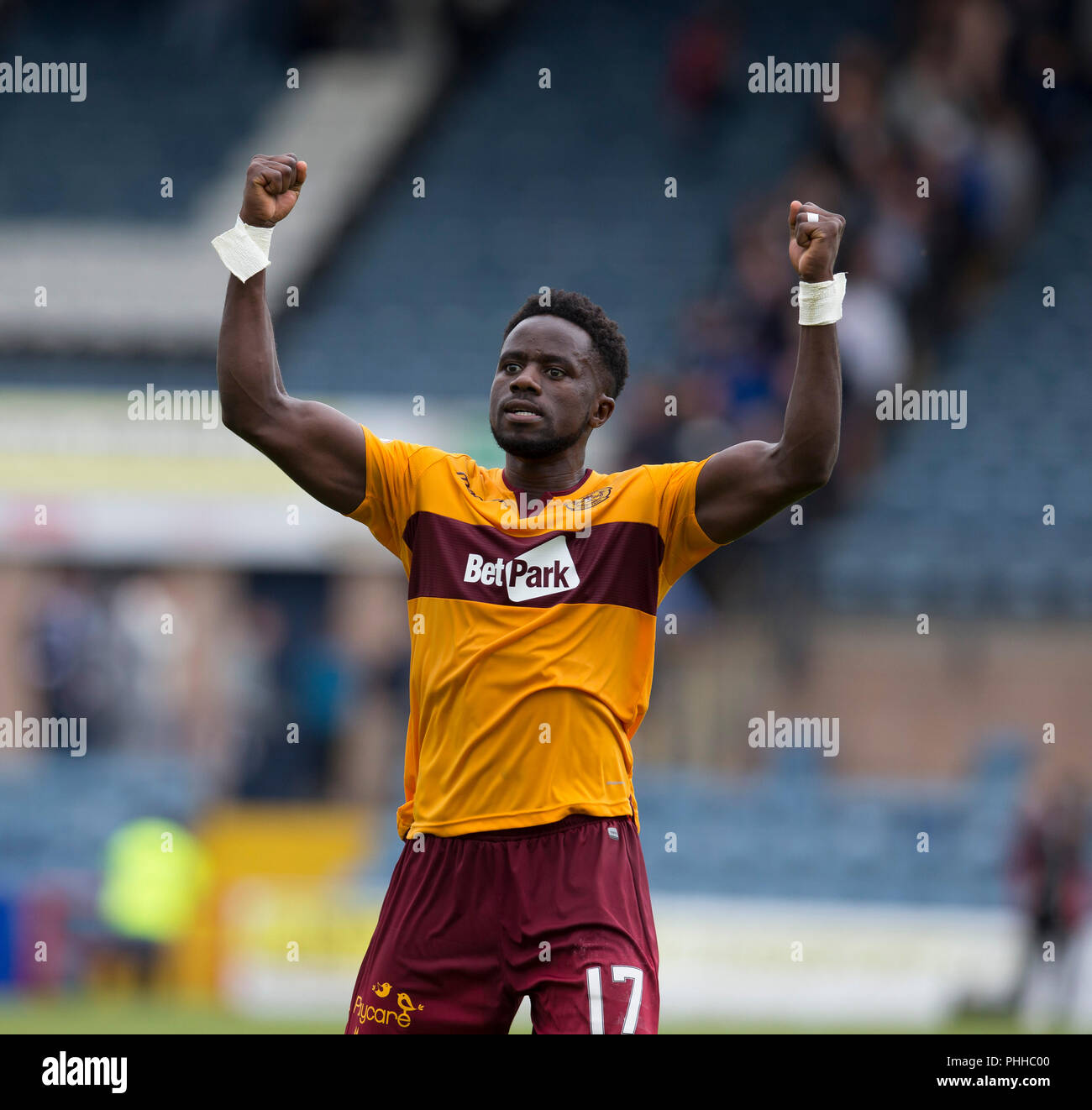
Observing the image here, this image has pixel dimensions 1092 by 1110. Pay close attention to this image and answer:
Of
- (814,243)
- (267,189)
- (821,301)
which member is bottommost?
(821,301)

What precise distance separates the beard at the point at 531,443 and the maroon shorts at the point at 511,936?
980mm

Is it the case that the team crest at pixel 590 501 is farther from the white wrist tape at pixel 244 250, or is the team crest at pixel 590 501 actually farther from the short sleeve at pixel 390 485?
the white wrist tape at pixel 244 250

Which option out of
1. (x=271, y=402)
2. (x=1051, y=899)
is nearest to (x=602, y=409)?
(x=271, y=402)

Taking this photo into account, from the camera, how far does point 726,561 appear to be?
48.3ft

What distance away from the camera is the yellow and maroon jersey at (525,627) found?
15.2 ft

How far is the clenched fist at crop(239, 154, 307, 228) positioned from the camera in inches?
189

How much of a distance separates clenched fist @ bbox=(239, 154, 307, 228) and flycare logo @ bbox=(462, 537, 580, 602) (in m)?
1.05

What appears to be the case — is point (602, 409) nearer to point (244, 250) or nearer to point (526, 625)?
point (526, 625)

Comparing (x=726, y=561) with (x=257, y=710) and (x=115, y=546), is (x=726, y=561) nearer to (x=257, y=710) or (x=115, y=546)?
(x=257, y=710)

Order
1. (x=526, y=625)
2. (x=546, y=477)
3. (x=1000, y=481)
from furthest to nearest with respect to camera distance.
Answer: (x=1000, y=481) < (x=546, y=477) < (x=526, y=625)

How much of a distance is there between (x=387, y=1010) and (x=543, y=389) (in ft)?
5.40

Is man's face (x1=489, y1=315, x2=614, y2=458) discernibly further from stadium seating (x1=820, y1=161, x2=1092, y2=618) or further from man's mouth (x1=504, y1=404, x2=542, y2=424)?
stadium seating (x1=820, y1=161, x2=1092, y2=618)
